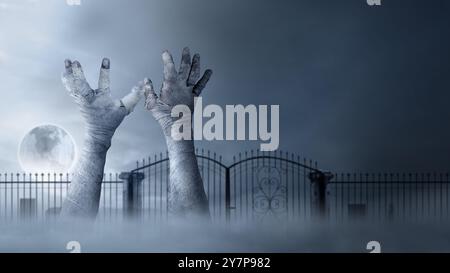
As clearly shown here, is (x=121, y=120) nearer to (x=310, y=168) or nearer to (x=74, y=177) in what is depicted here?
(x=74, y=177)

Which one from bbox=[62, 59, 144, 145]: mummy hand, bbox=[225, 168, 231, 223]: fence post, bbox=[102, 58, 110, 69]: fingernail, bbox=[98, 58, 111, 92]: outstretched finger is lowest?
bbox=[225, 168, 231, 223]: fence post

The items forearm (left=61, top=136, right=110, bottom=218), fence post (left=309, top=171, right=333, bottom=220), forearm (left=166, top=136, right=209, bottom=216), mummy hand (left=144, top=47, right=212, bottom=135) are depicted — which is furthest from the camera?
fence post (left=309, top=171, right=333, bottom=220)

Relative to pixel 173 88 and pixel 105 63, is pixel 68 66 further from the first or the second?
pixel 173 88

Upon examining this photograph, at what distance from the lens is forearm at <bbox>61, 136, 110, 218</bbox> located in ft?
43.9

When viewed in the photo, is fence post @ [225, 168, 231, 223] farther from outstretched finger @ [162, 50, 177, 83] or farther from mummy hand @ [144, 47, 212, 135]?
outstretched finger @ [162, 50, 177, 83]

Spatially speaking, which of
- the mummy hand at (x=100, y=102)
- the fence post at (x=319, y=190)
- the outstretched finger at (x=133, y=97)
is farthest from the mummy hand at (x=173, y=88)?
the fence post at (x=319, y=190)

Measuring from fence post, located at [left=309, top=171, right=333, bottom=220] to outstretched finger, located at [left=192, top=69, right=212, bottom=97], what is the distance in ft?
12.6

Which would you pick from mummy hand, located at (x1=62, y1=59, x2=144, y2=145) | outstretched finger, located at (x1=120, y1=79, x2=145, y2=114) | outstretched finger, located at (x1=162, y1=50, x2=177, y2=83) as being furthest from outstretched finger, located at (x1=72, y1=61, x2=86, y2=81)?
outstretched finger, located at (x1=162, y1=50, x2=177, y2=83)

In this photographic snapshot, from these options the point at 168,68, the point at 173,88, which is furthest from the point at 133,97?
the point at 168,68

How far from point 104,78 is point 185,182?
3383 millimetres

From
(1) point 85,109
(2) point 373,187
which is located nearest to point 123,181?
(1) point 85,109

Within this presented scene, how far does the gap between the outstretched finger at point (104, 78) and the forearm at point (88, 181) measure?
131 cm

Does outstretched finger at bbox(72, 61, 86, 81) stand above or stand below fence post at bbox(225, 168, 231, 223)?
above

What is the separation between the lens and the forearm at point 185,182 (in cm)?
1300
